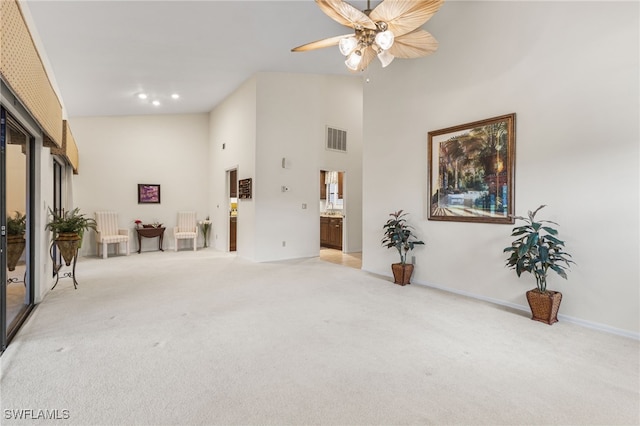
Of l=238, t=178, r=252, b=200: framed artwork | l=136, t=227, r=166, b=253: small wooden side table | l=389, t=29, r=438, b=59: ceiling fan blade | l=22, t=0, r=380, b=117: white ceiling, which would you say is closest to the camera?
l=389, t=29, r=438, b=59: ceiling fan blade

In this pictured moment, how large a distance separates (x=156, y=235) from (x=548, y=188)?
25.3ft

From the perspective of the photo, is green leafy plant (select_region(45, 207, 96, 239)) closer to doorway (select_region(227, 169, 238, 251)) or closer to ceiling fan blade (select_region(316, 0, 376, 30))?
doorway (select_region(227, 169, 238, 251))

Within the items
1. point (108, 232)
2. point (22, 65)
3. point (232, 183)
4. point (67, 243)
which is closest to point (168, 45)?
point (22, 65)

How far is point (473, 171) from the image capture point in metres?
4.11

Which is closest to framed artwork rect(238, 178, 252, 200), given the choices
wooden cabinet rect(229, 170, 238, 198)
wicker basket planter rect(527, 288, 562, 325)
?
wooden cabinet rect(229, 170, 238, 198)

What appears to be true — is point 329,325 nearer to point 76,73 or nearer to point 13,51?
point 13,51

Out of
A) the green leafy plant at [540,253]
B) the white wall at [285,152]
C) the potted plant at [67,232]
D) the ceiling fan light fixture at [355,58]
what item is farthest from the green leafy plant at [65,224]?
the green leafy plant at [540,253]

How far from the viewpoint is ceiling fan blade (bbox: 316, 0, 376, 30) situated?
2.65 metres

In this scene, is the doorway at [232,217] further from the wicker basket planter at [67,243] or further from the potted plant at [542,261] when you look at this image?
the potted plant at [542,261]

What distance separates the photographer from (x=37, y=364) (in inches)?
93.4

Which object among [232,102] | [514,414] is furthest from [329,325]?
[232,102]

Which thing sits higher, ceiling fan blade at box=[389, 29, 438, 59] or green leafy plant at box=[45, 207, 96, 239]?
ceiling fan blade at box=[389, 29, 438, 59]

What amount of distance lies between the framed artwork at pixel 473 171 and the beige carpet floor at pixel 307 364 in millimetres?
1112

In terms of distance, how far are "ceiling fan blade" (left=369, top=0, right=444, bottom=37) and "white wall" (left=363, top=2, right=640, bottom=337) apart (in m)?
1.62
